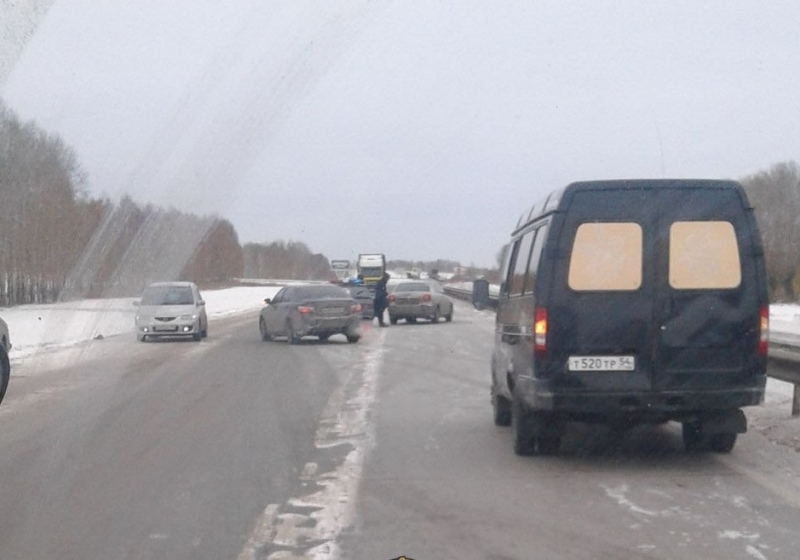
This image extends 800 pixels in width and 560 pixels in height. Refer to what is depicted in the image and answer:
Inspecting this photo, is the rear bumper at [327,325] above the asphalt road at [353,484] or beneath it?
above

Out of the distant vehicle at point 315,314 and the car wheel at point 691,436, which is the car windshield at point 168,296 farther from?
the car wheel at point 691,436

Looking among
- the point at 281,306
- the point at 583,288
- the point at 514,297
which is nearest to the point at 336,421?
the point at 514,297

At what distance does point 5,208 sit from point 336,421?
2558 centimetres

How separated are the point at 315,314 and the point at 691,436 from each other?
17.4 metres

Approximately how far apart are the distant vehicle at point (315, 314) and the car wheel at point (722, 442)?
17.4 m

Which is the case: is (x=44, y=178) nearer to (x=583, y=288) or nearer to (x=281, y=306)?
(x=281, y=306)

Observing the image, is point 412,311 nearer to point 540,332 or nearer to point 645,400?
point 540,332

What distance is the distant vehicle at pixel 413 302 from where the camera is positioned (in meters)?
38.4

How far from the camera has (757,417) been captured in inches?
520

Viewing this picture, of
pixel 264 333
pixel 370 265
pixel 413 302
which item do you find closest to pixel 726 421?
pixel 264 333

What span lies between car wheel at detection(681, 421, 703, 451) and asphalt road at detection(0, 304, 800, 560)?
0.15m

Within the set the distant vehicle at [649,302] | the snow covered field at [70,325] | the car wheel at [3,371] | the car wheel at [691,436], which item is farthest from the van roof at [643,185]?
the car wheel at [3,371]

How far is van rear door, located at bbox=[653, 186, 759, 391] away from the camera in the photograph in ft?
31.1

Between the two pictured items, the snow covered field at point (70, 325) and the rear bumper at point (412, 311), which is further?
the rear bumper at point (412, 311)
